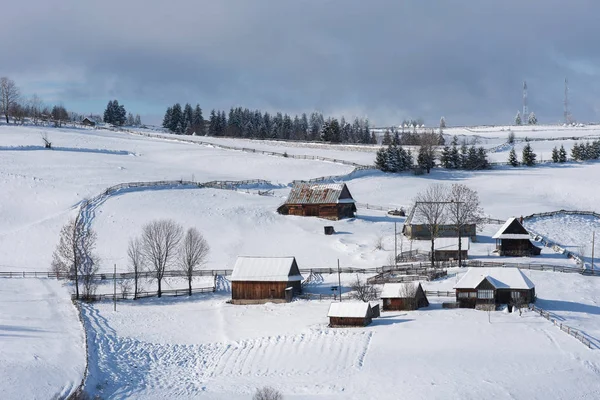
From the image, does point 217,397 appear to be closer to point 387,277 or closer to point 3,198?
point 387,277

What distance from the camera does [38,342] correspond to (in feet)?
126

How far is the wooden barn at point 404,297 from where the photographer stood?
44.6 meters

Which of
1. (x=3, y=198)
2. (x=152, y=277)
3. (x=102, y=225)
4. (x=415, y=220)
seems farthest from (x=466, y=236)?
(x=3, y=198)

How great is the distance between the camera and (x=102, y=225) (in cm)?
6525

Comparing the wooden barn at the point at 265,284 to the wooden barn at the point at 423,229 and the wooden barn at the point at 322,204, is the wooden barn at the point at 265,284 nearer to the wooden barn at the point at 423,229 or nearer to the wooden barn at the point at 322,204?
the wooden barn at the point at 423,229

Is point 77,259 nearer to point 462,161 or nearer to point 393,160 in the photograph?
point 393,160

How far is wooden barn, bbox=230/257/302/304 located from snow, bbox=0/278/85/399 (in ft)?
36.8

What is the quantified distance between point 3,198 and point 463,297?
49.0 metres

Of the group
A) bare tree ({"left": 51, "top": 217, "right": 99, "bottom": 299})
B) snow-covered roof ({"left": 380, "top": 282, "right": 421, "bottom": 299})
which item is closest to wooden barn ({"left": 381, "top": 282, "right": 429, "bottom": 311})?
snow-covered roof ({"left": 380, "top": 282, "right": 421, "bottom": 299})

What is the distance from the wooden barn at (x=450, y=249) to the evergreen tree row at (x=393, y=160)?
3877cm

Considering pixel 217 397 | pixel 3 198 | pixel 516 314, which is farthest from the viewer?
pixel 3 198

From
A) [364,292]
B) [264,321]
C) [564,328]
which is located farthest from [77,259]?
[564,328]

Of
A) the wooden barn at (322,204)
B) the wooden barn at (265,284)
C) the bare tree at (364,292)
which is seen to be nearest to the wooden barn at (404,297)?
the bare tree at (364,292)

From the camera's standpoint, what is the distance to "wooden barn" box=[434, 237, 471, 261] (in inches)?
2274
